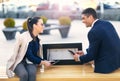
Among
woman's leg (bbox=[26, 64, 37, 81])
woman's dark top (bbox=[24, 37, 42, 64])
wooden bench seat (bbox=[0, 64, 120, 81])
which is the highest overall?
Result: woman's dark top (bbox=[24, 37, 42, 64])

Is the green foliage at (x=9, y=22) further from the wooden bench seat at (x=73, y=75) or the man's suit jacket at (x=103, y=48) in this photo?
the man's suit jacket at (x=103, y=48)

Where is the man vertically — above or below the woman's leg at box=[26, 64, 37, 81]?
above

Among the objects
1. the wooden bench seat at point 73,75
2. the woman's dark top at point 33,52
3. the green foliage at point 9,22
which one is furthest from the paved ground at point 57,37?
the woman's dark top at point 33,52

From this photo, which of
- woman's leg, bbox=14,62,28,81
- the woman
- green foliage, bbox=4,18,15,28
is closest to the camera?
woman's leg, bbox=14,62,28,81

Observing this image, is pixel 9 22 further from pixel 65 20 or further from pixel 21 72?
pixel 21 72

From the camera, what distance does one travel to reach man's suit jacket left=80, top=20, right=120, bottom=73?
2914 millimetres

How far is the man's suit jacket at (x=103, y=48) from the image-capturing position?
291cm

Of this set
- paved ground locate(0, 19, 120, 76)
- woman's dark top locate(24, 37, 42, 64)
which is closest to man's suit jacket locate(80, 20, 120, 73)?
woman's dark top locate(24, 37, 42, 64)

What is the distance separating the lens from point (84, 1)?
3.94m

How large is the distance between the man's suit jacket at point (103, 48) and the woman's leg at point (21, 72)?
0.62 metres

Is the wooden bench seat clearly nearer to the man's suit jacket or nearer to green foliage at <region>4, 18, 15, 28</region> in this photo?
the man's suit jacket

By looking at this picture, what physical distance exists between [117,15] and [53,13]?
2.95 ft

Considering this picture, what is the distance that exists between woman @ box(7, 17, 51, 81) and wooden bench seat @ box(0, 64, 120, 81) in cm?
13

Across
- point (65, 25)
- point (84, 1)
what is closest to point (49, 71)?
point (65, 25)
